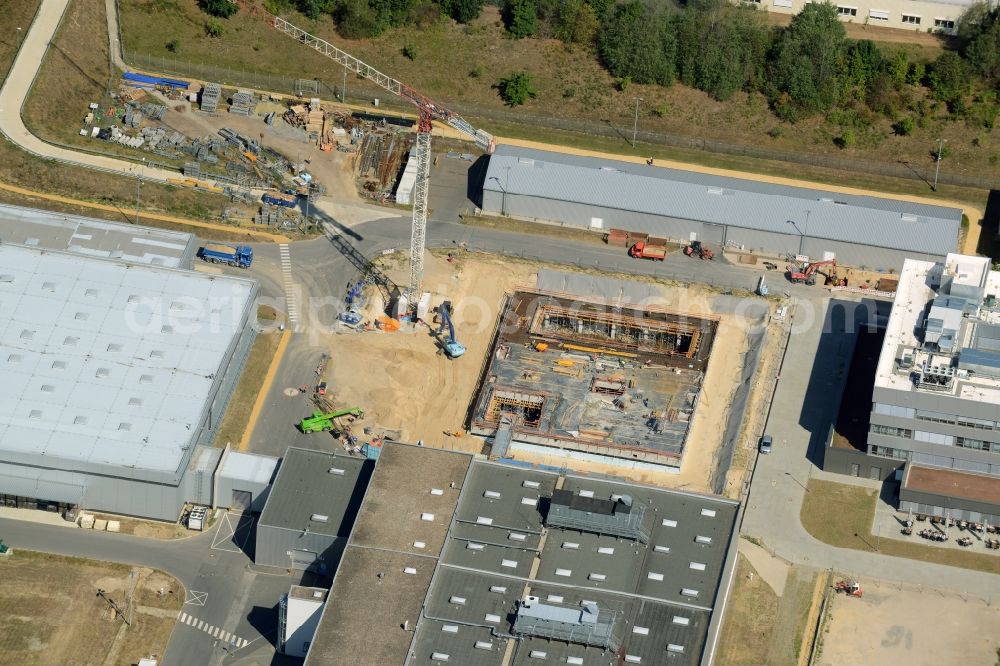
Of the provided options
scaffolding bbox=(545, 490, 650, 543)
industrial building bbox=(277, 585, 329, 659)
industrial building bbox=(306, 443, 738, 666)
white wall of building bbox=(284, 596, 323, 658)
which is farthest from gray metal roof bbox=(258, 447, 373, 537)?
scaffolding bbox=(545, 490, 650, 543)

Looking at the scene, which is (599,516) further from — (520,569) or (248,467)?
(248,467)

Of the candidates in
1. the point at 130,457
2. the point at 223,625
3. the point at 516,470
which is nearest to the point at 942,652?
the point at 516,470

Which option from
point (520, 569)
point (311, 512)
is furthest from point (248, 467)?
point (520, 569)

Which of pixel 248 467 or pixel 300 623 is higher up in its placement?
pixel 248 467

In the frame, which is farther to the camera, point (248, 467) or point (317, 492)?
point (248, 467)

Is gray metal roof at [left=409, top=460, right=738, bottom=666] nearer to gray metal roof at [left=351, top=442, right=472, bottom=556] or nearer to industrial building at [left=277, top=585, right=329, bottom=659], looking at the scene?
gray metal roof at [left=351, top=442, right=472, bottom=556]

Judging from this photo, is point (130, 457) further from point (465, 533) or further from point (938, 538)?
point (938, 538)

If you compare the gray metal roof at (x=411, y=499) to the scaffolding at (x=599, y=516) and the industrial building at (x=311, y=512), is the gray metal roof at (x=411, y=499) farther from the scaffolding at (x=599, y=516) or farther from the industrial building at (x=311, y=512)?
the scaffolding at (x=599, y=516)
